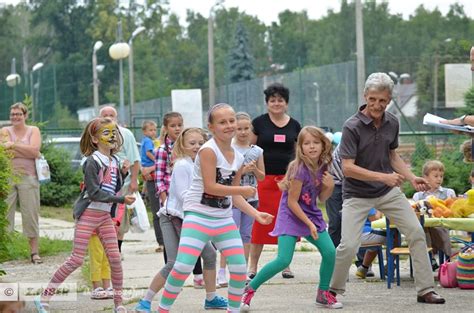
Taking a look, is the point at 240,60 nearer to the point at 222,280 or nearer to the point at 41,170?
the point at 41,170

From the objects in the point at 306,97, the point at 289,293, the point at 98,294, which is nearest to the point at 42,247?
the point at 98,294

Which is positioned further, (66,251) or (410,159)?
(410,159)

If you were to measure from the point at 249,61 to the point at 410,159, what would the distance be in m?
64.3

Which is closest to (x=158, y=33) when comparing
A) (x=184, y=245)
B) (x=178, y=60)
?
(x=178, y=60)

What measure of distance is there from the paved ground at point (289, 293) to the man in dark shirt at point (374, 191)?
27 cm

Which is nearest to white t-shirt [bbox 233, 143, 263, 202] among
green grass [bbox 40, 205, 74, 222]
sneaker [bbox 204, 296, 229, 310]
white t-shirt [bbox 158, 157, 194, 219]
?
white t-shirt [bbox 158, 157, 194, 219]

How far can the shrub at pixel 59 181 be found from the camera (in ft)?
80.3

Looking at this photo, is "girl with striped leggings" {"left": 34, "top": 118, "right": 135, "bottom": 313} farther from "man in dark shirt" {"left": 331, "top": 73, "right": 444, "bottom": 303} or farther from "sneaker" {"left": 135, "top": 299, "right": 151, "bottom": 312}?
"man in dark shirt" {"left": 331, "top": 73, "right": 444, "bottom": 303}

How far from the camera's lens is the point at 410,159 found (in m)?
25.7

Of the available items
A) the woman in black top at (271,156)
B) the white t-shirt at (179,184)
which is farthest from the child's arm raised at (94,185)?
the woman in black top at (271,156)

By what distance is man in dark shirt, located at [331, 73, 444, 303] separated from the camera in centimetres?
945

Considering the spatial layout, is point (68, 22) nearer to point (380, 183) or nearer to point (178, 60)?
point (178, 60)

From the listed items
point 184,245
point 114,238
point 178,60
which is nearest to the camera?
point 184,245

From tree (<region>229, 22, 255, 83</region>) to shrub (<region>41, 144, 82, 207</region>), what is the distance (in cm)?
6299
